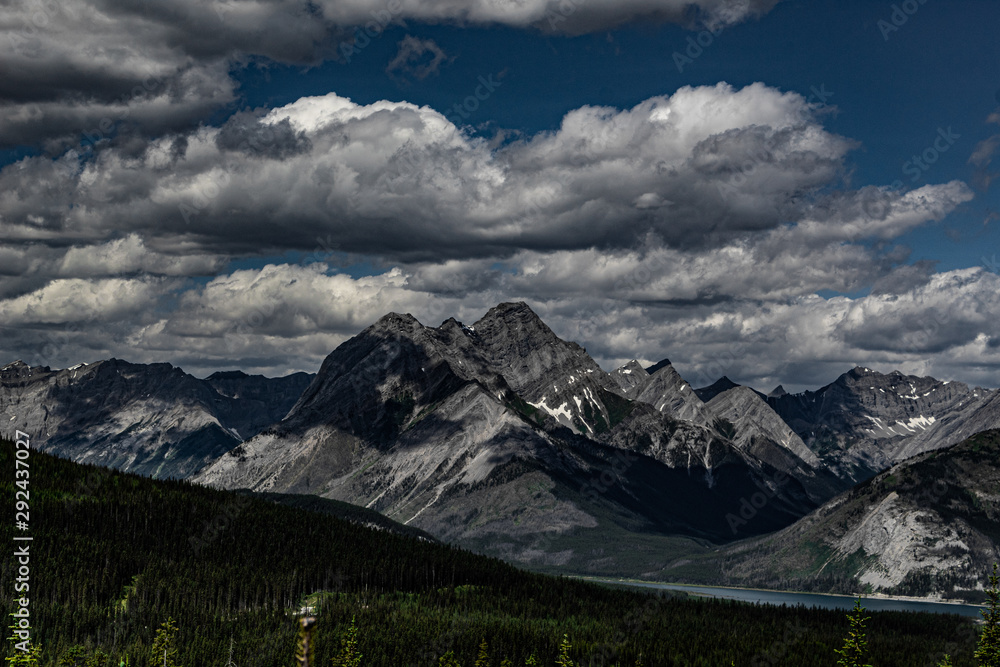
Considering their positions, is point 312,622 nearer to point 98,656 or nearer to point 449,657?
point 98,656

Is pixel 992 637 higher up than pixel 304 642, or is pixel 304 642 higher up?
pixel 304 642

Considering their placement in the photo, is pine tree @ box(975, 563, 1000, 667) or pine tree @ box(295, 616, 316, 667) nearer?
pine tree @ box(295, 616, 316, 667)

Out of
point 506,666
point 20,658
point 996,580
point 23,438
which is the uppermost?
point 23,438

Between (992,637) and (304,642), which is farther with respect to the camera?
(992,637)

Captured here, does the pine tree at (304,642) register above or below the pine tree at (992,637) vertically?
Answer: above

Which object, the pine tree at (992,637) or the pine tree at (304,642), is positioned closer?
the pine tree at (304,642)

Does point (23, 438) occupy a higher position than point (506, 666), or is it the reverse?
point (23, 438)

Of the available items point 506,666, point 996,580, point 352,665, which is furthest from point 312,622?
point 506,666

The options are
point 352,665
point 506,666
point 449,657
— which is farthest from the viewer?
point 506,666

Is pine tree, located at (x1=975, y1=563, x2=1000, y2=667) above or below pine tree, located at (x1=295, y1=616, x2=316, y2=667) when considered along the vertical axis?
below

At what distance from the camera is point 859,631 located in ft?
385

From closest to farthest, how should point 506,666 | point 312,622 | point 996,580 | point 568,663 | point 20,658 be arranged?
point 312,622, point 20,658, point 996,580, point 568,663, point 506,666

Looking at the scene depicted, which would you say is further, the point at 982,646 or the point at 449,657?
the point at 449,657

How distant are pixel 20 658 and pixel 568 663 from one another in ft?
226
